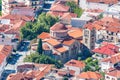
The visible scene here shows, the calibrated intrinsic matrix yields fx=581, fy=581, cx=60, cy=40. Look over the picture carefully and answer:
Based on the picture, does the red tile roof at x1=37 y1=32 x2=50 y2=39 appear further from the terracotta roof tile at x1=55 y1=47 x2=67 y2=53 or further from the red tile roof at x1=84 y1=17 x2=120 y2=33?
the red tile roof at x1=84 y1=17 x2=120 y2=33

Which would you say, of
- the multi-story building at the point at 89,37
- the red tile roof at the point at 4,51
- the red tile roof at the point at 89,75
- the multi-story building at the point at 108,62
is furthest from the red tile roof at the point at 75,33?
the red tile roof at the point at 89,75

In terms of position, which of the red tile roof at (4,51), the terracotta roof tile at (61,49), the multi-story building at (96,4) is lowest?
the red tile roof at (4,51)

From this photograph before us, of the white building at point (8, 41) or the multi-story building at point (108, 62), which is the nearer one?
the multi-story building at point (108, 62)

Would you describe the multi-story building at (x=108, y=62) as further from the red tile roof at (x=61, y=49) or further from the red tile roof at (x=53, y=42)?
the red tile roof at (x=53, y=42)

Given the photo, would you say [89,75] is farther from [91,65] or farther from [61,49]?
[61,49]

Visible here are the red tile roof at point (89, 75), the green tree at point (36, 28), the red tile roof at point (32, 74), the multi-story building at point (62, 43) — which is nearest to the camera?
the red tile roof at point (32, 74)

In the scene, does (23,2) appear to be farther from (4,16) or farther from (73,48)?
(73,48)

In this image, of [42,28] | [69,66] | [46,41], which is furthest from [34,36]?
[69,66]
